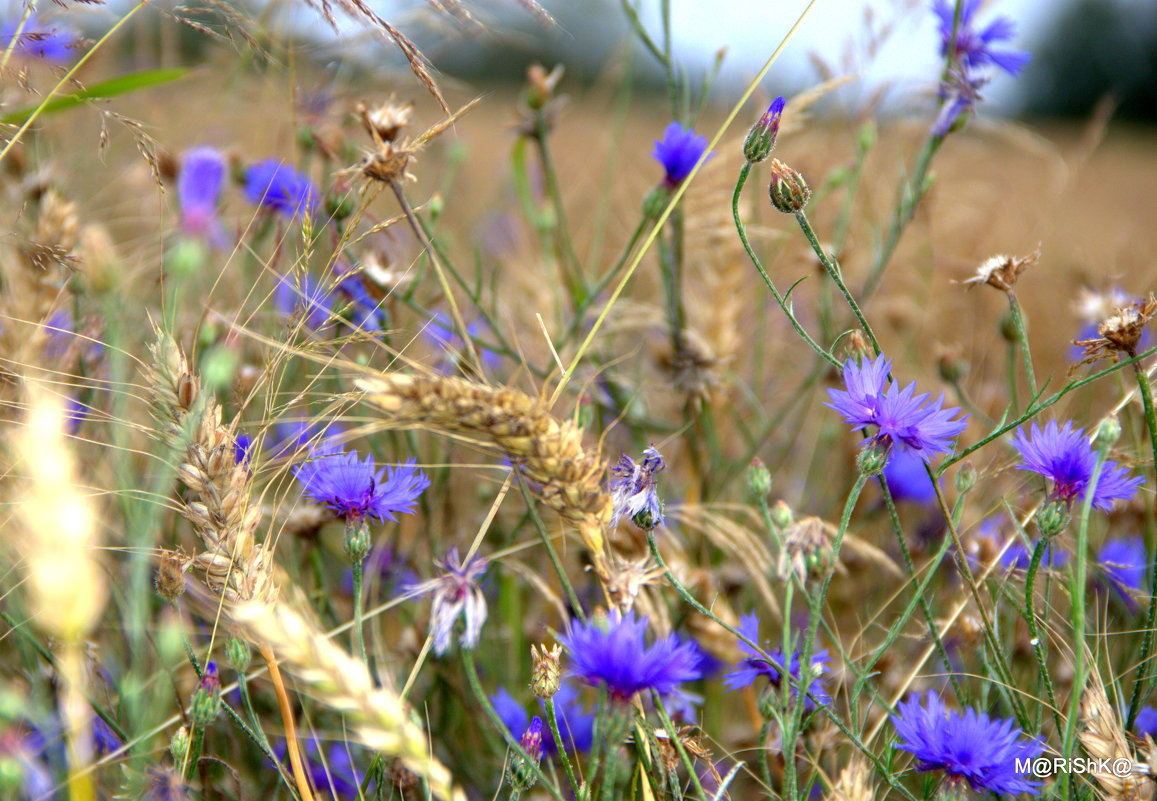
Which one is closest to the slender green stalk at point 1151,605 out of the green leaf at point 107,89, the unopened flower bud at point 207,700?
the unopened flower bud at point 207,700

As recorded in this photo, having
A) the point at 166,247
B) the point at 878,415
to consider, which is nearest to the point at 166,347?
the point at 878,415

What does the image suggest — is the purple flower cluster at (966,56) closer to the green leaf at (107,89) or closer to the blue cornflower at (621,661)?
the blue cornflower at (621,661)

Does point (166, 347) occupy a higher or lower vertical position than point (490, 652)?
higher

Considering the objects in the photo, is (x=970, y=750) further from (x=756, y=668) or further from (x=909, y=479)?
(x=909, y=479)

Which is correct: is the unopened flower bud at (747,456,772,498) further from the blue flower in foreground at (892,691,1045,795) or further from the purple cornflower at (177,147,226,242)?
the purple cornflower at (177,147,226,242)

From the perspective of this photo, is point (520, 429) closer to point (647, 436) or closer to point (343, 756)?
point (343, 756)

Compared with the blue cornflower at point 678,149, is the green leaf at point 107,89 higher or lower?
lower

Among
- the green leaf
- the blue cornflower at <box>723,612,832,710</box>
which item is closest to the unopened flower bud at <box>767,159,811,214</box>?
the blue cornflower at <box>723,612,832,710</box>
